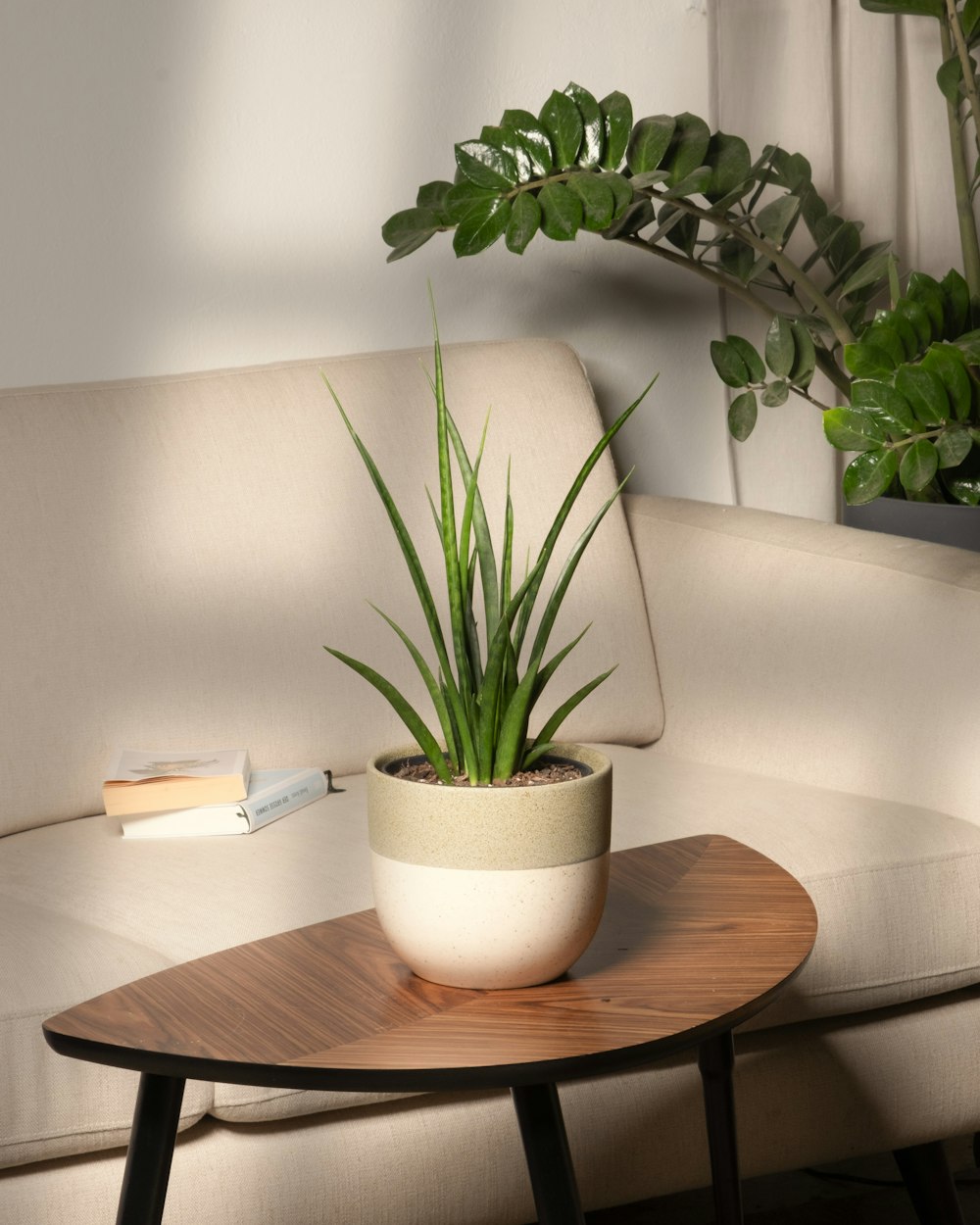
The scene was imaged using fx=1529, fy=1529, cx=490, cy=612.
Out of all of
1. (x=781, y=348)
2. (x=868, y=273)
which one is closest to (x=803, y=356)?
(x=781, y=348)

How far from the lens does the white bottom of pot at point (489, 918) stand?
0.83 metres

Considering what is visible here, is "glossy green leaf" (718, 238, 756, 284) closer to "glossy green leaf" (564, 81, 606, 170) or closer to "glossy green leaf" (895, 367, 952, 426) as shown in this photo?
"glossy green leaf" (564, 81, 606, 170)

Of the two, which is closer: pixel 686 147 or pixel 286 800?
pixel 286 800

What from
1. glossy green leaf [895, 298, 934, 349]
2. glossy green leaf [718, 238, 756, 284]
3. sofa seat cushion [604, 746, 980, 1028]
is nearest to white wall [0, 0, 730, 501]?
glossy green leaf [718, 238, 756, 284]

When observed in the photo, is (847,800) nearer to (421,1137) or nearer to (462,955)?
(421,1137)

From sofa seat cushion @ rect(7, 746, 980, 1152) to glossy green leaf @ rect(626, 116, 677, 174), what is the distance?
31.4 inches

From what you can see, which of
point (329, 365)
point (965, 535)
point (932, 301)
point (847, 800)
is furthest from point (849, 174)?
point (847, 800)

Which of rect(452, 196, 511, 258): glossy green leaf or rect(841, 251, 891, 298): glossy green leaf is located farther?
rect(841, 251, 891, 298): glossy green leaf

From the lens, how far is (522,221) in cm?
179

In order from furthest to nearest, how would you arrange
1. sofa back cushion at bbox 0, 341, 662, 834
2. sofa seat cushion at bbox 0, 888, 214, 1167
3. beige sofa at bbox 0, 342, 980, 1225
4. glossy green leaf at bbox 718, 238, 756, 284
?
glossy green leaf at bbox 718, 238, 756, 284 < sofa back cushion at bbox 0, 341, 662, 834 < beige sofa at bbox 0, 342, 980, 1225 < sofa seat cushion at bbox 0, 888, 214, 1167

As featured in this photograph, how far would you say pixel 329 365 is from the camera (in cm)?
180

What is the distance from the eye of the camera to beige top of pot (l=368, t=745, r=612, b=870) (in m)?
0.82

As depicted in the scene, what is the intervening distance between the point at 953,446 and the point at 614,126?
585 millimetres

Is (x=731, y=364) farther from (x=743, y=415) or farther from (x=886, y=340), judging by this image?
(x=886, y=340)
